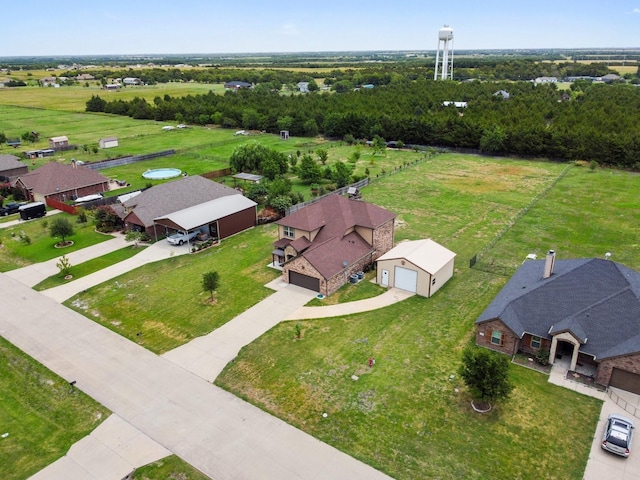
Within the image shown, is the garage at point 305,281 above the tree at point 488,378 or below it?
below

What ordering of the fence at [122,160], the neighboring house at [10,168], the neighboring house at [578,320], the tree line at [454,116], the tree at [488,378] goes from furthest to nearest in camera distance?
the fence at [122,160]
the tree line at [454,116]
the neighboring house at [10,168]
the neighboring house at [578,320]
the tree at [488,378]

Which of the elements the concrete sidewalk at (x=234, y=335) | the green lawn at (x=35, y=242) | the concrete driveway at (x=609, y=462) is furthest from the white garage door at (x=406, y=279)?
the green lawn at (x=35, y=242)

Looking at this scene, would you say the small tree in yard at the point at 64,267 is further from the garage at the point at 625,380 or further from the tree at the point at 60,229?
the garage at the point at 625,380

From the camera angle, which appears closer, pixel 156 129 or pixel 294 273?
pixel 294 273

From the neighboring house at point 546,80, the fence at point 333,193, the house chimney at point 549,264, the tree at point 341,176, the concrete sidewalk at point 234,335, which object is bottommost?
the concrete sidewalk at point 234,335

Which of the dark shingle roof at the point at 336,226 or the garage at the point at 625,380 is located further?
the dark shingle roof at the point at 336,226

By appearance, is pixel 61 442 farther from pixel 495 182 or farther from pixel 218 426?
pixel 495 182

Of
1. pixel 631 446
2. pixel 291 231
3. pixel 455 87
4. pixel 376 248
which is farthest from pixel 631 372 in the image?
pixel 455 87
